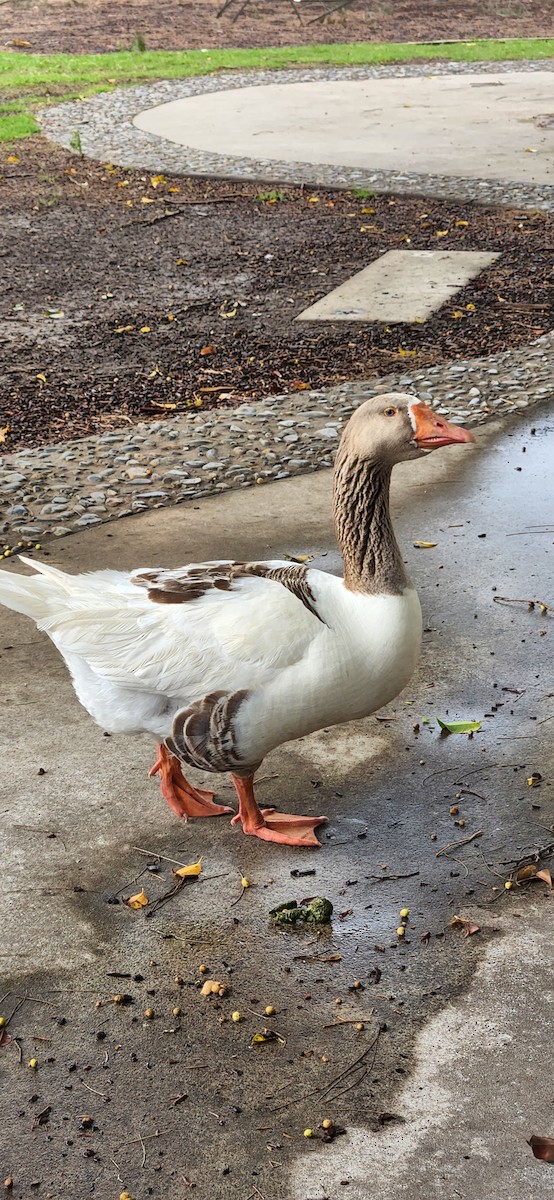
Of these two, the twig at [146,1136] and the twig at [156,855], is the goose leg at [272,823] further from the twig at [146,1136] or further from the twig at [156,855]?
the twig at [146,1136]

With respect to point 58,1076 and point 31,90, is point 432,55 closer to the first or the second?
point 31,90

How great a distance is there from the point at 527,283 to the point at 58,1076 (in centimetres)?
757

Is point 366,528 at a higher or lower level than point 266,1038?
higher

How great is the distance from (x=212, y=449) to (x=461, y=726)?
2913 mm

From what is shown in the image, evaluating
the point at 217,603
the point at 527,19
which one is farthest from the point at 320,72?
the point at 217,603

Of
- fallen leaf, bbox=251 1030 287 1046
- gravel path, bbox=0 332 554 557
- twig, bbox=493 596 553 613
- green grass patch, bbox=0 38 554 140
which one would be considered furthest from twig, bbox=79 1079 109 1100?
green grass patch, bbox=0 38 554 140

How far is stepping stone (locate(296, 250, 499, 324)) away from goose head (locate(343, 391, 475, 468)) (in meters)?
5.01

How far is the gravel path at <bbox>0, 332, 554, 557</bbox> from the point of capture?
6.17 metres

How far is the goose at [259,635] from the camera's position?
3531 millimetres

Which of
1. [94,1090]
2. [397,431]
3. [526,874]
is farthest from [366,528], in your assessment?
[94,1090]

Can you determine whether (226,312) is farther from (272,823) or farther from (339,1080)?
(339,1080)

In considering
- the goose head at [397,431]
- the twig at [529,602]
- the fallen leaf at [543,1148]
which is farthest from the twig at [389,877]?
the twig at [529,602]

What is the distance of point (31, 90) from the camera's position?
18.2 meters

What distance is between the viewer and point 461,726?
14.2 feet
